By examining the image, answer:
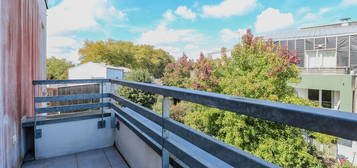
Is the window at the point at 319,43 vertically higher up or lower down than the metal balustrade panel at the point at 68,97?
higher up

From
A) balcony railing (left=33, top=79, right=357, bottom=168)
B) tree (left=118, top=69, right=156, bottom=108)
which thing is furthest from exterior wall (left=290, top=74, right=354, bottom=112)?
balcony railing (left=33, top=79, right=357, bottom=168)

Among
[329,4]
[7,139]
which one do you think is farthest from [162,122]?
[329,4]

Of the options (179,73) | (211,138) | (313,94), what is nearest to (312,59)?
(313,94)

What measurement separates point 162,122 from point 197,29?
90.1ft

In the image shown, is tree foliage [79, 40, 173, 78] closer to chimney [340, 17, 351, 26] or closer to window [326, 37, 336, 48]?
window [326, 37, 336, 48]

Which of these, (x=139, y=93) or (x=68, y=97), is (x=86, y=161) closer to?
(x=68, y=97)

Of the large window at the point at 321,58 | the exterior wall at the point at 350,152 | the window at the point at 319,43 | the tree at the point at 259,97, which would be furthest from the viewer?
the window at the point at 319,43

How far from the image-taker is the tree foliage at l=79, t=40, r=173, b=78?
93.9 feet

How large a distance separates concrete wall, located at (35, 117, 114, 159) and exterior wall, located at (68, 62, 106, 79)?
13933 mm

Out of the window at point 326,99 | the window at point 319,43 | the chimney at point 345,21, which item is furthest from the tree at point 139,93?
the chimney at point 345,21

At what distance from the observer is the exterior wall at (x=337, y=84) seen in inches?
376

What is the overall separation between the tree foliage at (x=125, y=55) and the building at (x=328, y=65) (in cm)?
2199

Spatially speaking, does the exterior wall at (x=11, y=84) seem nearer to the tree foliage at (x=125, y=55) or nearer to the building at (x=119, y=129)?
the building at (x=119, y=129)

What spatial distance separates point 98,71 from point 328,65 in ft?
52.6
